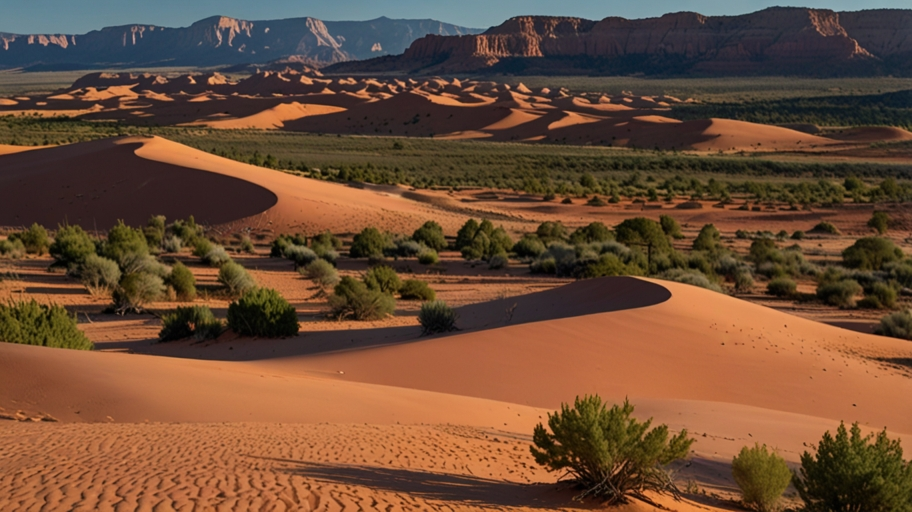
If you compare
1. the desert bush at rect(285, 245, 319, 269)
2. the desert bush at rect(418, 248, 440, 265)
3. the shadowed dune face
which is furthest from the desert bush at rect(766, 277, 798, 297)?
the shadowed dune face

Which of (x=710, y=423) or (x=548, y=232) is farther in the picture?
(x=548, y=232)

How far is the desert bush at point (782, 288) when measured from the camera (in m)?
19.4

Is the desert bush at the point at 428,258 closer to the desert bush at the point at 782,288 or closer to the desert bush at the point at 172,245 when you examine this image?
the desert bush at the point at 172,245

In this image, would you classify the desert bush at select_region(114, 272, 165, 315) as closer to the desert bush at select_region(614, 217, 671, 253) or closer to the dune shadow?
the dune shadow

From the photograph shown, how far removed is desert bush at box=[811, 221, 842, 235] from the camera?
103ft

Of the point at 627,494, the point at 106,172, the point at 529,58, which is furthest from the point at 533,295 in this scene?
the point at 529,58

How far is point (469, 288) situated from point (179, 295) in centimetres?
646

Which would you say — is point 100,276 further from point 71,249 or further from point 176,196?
point 176,196

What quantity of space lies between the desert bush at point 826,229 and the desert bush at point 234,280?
22007 millimetres

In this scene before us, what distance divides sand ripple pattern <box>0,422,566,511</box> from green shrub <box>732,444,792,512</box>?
1619mm

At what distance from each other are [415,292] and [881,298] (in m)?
10.0

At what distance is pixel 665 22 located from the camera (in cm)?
18662

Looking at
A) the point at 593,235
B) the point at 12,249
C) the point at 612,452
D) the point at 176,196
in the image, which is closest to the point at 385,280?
the point at 593,235

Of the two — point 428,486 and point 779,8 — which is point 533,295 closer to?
point 428,486
